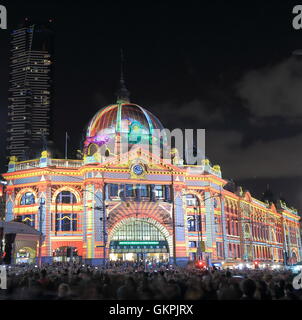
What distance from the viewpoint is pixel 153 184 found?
7269cm

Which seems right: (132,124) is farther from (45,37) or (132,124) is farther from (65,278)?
(45,37)

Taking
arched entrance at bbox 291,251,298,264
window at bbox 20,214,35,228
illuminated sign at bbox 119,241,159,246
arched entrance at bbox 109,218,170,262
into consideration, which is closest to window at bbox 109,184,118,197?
arched entrance at bbox 109,218,170,262

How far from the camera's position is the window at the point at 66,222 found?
7031 cm

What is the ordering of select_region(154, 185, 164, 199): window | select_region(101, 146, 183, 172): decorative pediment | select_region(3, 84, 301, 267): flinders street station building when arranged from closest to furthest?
1. select_region(3, 84, 301, 267): flinders street station building
2. select_region(101, 146, 183, 172): decorative pediment
3. select_region(154, 185, 164, 199): window

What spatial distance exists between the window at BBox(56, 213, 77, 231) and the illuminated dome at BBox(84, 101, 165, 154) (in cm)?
1254

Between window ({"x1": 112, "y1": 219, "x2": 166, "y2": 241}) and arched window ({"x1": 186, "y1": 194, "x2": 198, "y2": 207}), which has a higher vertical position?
arched window ({"x1": 186, "y1": 194, "x2": 198, "y2": 207})

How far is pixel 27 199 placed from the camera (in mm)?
72562

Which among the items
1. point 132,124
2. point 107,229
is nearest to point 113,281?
point 107,229

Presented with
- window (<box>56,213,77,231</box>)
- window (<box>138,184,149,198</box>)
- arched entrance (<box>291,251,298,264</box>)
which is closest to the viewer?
window (<box>56,213,77,231</box>)

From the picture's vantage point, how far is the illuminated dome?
78750mm

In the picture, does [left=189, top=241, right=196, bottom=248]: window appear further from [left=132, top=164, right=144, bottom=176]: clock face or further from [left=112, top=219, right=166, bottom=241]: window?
[left=132, top=164, right=144, bottom=176]: clock face

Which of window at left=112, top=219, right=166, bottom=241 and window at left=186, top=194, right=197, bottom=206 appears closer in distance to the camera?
window at left=112, top=219, right=166, bottom=241

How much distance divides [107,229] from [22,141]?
371 ft

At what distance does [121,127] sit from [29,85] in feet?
340
